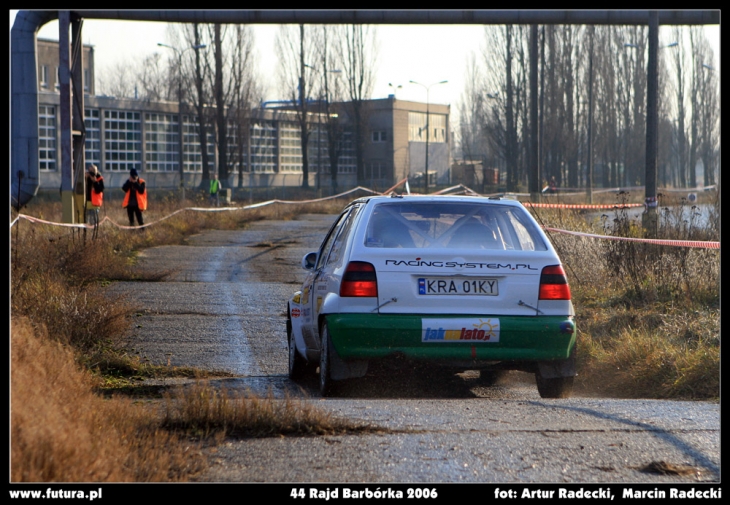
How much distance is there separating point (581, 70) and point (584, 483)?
2260 inches

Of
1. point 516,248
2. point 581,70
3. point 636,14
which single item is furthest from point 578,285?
point 581,70

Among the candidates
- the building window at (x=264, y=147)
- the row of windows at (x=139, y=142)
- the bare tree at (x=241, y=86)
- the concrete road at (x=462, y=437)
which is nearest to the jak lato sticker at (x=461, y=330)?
the concrete road at (x=462, y=437)

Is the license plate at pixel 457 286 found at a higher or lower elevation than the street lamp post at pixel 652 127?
lower

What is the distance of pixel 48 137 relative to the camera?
63375 millimetres

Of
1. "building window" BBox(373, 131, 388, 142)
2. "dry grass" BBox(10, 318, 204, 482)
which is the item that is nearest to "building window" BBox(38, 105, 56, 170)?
"building window" BBox(373, 131, 388, 142)

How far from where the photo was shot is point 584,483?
157 inches

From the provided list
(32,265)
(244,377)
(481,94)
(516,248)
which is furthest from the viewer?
(481,94)

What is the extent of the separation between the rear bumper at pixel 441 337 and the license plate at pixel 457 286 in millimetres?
165

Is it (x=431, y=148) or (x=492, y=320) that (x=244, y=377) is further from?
(x=431, y=148)

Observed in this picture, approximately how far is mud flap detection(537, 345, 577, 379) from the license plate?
25.9 inches

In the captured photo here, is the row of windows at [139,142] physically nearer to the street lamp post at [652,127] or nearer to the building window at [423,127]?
the building window at [423,127]

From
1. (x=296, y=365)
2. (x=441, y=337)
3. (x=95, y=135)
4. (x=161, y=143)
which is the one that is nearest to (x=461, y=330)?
(x=441, y=337)

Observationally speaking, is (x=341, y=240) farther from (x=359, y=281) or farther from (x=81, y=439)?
(x=81, y=439)

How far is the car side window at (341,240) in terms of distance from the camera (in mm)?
6955
